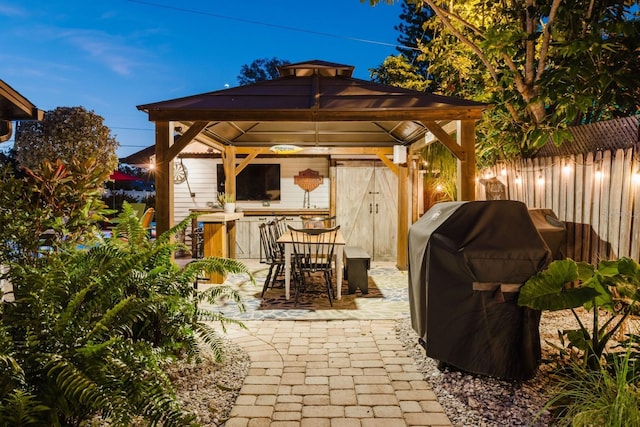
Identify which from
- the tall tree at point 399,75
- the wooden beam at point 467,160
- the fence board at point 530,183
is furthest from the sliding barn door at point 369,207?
the wooden beam at point 467,160

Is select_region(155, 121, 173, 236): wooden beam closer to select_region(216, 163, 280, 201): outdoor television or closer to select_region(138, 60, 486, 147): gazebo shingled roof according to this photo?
select_region(138, 60, 486, 147): gazebo shingled roof

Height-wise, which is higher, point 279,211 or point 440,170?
point 440,170

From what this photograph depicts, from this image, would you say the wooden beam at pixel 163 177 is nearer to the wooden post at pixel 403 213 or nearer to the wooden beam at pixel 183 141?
the wooden beam at pixel 183 141

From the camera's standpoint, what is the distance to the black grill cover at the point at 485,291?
306cm

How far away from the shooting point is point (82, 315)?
8.51 feet

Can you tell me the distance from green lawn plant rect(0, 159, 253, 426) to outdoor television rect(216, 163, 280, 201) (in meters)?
6.86

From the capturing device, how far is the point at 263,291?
244 inches

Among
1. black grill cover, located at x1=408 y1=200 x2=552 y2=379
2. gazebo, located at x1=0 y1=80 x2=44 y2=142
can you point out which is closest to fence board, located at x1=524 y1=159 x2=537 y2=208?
black grill cover, located at x1=408 y1=200 x2=552 y2=379

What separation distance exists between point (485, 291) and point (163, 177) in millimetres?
3942

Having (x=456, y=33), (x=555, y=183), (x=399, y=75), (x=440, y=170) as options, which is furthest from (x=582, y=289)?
(x=399, y=75)

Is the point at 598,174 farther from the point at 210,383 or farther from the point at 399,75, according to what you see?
the point at 399,75

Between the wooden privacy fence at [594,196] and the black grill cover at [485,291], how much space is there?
2.17 meters

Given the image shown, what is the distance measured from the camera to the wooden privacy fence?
4.63m

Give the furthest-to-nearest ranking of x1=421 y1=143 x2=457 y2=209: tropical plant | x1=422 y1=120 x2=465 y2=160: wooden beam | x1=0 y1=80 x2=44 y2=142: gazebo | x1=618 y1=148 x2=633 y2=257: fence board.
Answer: x1=421 y1=143 x2=457 y2=209: tropical plant → x1=422 y1=120 x2=465 y2=160: wooden beam → x1=618 y1=148 x2=633 y2=257: fence board → x1=0 y1=80 x2=44 y2=142: gazebo
